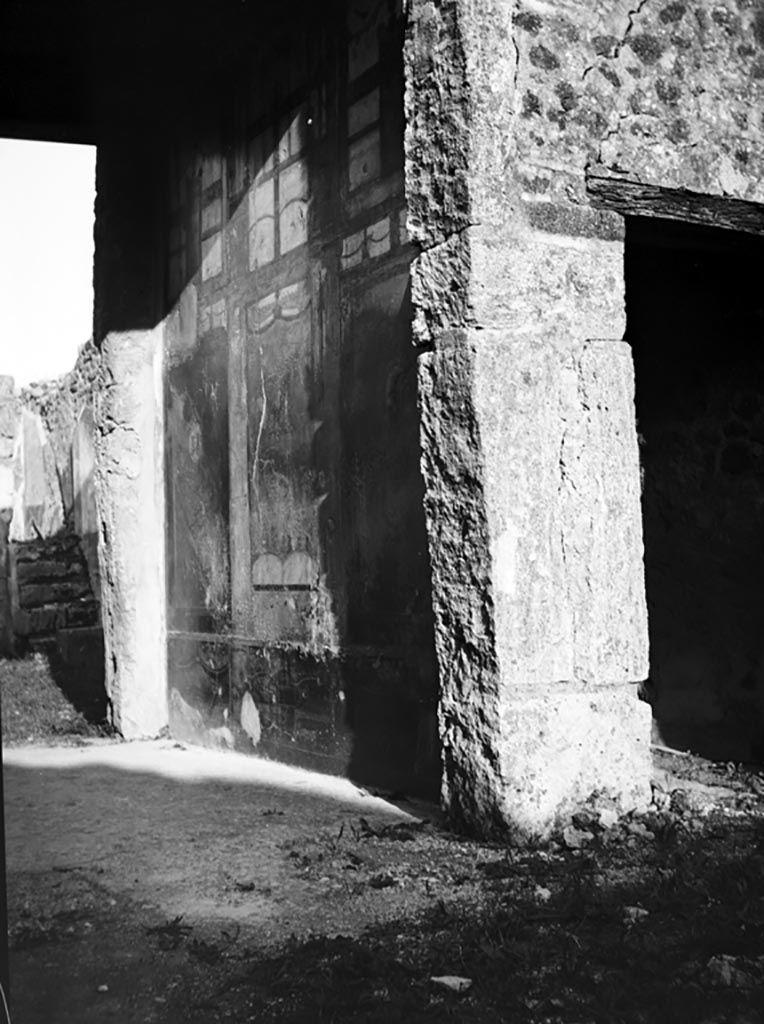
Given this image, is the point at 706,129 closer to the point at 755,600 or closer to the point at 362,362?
the point at 362,362

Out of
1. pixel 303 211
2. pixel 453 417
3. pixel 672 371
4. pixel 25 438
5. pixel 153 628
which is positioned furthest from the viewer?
pixel 25 438

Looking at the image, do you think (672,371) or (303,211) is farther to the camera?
(672,371)

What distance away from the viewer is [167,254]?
687 cm

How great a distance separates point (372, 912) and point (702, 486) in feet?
10.2

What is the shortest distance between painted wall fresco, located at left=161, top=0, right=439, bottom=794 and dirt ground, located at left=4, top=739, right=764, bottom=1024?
0.62m

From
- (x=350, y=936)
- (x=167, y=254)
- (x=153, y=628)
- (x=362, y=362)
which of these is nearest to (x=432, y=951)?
(x=350, y=936)

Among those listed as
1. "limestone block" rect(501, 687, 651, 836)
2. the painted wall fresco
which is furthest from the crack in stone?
"limestone block" rect(501, 687, 651, 836)

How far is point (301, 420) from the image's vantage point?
5289 millimetres

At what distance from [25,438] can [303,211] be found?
8879mm

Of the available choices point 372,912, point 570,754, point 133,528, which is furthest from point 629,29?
point 133,528

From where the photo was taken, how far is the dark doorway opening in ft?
17.4

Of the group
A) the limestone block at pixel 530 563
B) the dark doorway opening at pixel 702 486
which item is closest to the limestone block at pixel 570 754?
the limestone block at pixel 530 563

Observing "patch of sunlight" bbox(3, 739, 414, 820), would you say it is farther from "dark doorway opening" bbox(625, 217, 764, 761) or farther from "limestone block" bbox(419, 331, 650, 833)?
"dark doorway opening" bbox(625, 217, 764, 761)

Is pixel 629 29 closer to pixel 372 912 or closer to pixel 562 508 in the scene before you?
pixel 562 508
